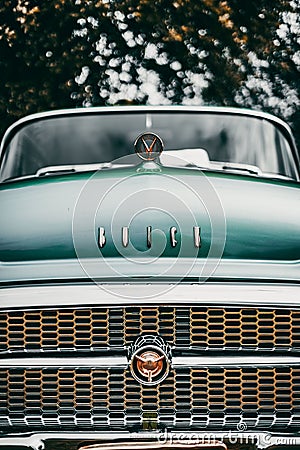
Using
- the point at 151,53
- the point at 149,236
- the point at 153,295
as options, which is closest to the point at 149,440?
the point at 153,295

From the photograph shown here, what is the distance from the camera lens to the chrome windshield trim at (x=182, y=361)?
335cm

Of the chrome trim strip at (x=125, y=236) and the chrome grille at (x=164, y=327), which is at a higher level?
the chrome trim strip at (x=125, y=236)

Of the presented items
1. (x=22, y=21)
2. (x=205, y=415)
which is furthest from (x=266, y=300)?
(x=22, y=21)

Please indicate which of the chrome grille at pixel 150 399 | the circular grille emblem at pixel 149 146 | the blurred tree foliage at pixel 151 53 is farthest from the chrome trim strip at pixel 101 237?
the blurred tree foliage at pixel 151 53

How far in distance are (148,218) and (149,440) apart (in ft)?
2.41

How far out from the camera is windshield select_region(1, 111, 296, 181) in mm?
5020

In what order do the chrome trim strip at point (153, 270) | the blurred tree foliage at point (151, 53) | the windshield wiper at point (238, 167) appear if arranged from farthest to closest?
the blurred tree foliage at point (151, 53), the windshield wiper at point (238, 167), the chrome trim strip at point (153, 270)

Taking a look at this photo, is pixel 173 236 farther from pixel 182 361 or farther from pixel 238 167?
pixel 238 167

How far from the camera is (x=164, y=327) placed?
11.0 feet

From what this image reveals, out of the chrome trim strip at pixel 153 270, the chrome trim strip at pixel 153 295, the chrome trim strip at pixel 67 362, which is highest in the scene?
the chrome trim strip at pixel 153 270

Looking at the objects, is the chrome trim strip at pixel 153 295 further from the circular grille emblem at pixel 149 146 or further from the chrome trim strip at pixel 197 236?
the circular grille emblem at pixel 149 146

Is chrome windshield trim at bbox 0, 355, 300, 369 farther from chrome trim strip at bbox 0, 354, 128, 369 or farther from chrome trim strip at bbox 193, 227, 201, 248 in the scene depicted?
chrome trim strip at bbox 193, 227, 201, 248

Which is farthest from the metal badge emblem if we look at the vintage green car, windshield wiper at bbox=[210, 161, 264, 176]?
windshield wiper at bbox=[210, 161, 264, 176]

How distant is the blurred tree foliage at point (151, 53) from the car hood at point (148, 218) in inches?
477
